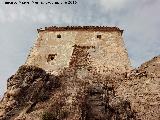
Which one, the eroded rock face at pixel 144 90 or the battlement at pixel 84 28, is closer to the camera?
the eroded rock face at pixel 144 90

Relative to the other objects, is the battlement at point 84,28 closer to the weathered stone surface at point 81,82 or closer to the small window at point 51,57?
the weathered stone surface at point 81,82

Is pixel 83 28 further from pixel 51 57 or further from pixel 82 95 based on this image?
pixel 82 95

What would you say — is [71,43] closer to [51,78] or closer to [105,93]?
[51,78]

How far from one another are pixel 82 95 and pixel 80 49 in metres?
8.39

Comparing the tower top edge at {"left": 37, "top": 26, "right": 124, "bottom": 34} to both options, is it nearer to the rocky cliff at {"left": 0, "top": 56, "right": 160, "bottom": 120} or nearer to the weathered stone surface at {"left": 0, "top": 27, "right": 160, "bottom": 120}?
the weathered stone surface at {"left": 0, "top": 27, "right": 160, "bottom": 120}

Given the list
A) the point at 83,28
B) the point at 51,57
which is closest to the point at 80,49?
the point at 51,57

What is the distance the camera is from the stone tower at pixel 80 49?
3054 centimetres

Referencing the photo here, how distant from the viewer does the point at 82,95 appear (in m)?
24.6

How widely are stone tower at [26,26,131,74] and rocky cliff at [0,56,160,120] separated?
4.75 ft

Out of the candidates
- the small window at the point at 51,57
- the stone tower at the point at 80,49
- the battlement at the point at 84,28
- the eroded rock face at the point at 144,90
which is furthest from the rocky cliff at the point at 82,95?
the battlement at the point at 84,28

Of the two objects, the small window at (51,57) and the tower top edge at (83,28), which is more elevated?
the tower top edge at (83,28)

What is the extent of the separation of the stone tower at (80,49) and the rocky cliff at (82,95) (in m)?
1.45

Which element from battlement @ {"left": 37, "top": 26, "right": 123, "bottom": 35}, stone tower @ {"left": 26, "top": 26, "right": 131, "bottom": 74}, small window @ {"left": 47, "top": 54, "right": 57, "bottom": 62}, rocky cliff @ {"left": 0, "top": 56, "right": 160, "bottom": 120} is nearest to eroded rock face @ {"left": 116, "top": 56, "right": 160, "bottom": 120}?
rocky cliff @ {"left": 0, "top": 56, "right": 160, "bottom": 120}

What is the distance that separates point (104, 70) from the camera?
29703 millimetres
